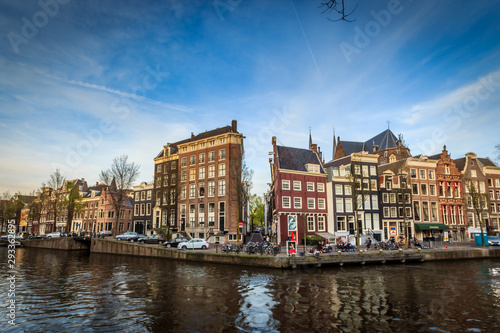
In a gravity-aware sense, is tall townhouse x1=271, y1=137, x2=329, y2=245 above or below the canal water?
above

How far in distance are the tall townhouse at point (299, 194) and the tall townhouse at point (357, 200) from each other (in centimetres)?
170

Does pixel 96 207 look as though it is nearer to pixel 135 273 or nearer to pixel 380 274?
pixel 135 273

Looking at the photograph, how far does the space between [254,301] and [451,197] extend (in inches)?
2363

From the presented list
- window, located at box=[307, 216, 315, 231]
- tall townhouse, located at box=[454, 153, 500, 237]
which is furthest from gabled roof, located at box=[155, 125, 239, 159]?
tall townhouse, located at box=[454, 153, 500, 237]

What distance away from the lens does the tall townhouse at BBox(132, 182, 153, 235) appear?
69.6 meters

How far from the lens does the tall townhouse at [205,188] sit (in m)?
55.4

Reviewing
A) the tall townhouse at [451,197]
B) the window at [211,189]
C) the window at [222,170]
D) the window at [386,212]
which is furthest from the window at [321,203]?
the tall townhouse at [451,197]

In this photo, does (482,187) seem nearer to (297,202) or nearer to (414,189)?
(414,189)

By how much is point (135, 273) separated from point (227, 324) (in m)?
18.2

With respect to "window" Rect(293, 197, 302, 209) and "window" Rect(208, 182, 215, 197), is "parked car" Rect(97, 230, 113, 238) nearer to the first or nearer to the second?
"window" Rect(208, 182, 215, 197)

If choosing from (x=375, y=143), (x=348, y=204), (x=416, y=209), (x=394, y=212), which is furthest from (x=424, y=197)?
(x=375, y=143)

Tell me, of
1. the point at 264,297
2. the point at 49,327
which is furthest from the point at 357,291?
the point at 49,327

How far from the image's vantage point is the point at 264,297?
61.5 ft

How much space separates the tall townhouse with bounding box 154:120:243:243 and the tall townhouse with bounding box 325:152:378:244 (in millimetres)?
17565
